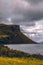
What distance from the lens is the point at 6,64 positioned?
46.9 meters

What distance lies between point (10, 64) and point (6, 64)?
104cm

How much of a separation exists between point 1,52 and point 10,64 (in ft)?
138

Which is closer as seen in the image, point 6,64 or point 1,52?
point 6,64

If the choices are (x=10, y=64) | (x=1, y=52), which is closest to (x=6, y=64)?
(x=10, y=64)

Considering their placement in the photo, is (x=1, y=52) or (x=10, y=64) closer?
(x=10, y=64)

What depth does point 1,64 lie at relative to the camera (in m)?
45.7

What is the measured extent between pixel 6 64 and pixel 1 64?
5.23 feet

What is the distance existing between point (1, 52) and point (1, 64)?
143 ft

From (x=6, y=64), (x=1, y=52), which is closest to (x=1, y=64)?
(x=6, y=64)

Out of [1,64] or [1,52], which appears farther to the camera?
[1,52]

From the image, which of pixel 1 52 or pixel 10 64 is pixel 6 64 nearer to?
pixel 10 64

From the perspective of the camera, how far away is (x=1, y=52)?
89000 millimetres

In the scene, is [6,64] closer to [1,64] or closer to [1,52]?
[1,64]
